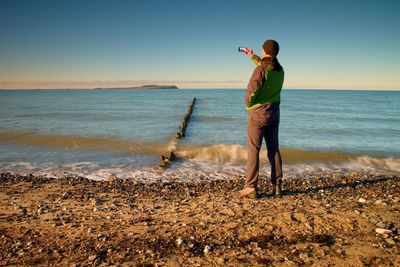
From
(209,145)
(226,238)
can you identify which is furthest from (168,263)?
(209,145)

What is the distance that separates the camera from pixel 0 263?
12.1 feet

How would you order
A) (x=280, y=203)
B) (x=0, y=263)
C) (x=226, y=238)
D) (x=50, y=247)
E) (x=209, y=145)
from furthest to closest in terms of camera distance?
(x=209, y=145) → (x=280, y=203) → (x=226, y=238) → (x=50, y=247) → (x=0, y=263)

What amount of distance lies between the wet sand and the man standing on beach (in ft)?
2.33

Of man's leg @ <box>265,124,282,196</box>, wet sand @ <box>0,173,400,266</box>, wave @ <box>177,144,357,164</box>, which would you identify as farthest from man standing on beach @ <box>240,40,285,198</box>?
wave @ <box>177,144,357,164</box>

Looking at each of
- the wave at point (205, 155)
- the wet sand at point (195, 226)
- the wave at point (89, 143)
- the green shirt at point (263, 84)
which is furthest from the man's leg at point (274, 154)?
the wave at point (89, 143)

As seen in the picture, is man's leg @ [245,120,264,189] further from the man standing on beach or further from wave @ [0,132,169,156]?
wave @ [0,132,169,156]

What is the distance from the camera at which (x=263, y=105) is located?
5.68 metres

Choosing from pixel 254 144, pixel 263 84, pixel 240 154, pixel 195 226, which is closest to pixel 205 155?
pixel 240 154

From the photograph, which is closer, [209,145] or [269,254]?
[269,254]

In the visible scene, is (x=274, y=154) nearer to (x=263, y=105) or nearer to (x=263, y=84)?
(x=263, y=105)

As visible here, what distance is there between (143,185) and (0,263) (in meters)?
4.26

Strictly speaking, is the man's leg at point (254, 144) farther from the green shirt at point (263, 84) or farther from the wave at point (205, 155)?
the wave at point (205, 155)

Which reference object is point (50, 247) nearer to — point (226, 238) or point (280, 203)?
point (226, 238)

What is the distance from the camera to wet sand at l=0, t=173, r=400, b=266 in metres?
3.84
